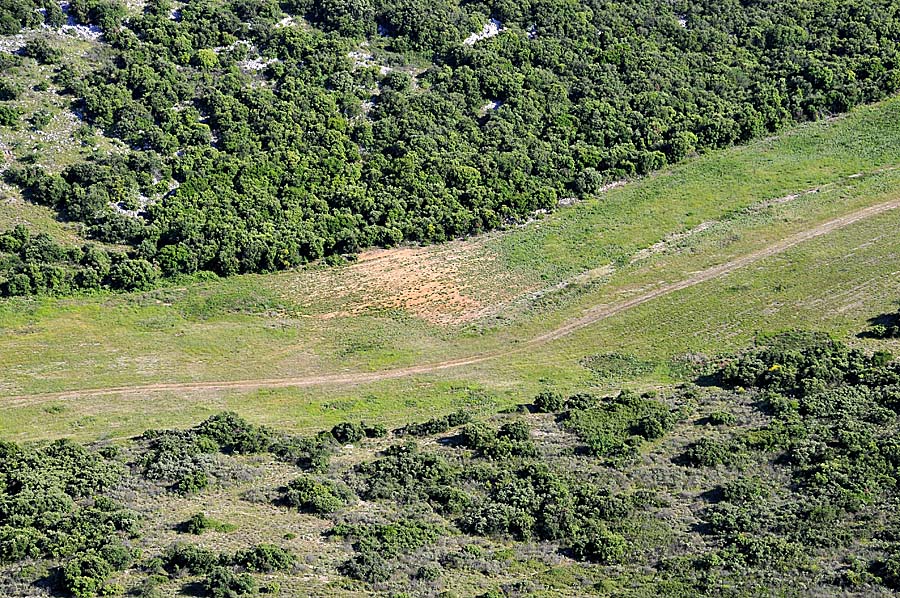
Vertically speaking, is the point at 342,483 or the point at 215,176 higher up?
the point at 215,176

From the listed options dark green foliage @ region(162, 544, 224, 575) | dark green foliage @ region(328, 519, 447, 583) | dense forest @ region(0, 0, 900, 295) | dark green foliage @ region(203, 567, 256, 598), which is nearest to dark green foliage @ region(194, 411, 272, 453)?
dark green foliage @ region(328, 519, 447, 583)

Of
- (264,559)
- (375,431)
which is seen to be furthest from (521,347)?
(264,559)

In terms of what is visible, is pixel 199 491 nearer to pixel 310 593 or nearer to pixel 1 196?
pixel 310 593

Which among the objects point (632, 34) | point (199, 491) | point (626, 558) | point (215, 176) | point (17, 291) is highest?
point (632, 34)

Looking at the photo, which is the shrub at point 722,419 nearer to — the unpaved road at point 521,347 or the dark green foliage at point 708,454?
the dark green foliage at point 708,454

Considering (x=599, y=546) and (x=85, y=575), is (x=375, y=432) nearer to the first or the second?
(x=599, y=546)

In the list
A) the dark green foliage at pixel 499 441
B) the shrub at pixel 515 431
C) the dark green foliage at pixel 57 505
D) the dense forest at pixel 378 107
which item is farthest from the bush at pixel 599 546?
the dense forest at pixel 378 107

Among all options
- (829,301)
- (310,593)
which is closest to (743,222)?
(829,301)
